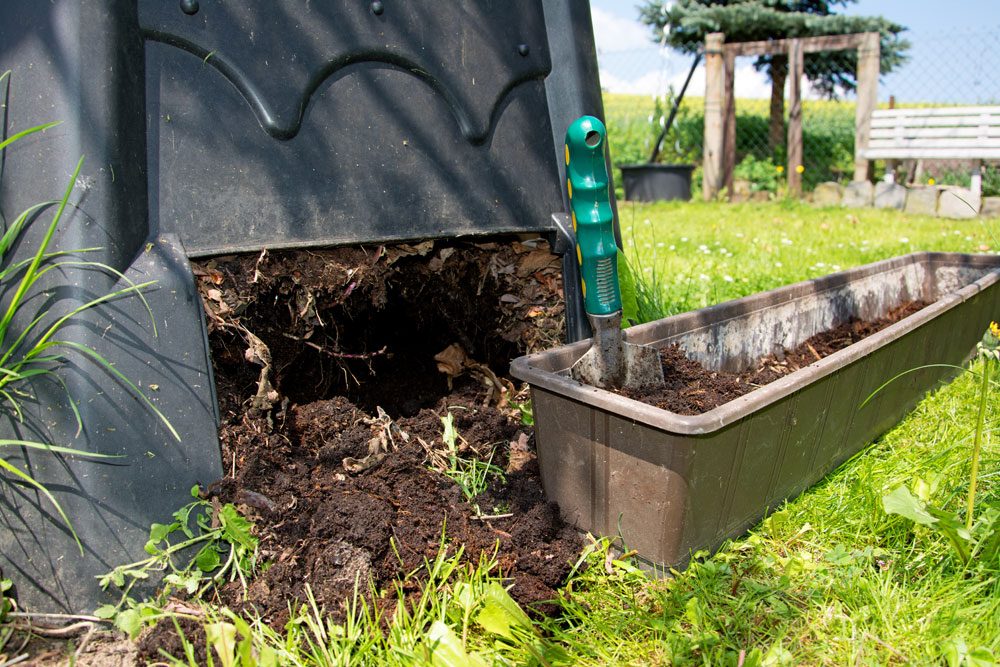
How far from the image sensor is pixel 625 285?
203cm

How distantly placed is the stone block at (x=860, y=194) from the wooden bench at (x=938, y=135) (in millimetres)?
202

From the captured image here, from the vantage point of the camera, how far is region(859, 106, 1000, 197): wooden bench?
6848mm

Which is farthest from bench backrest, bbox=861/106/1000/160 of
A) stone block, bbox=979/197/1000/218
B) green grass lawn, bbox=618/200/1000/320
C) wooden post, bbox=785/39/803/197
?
green grass lawn, bbox=618/200/1000/320

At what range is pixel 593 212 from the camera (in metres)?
1.49

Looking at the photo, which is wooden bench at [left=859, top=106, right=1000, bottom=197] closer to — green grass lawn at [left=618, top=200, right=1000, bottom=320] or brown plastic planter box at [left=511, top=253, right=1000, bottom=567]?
green grass lawn at [left=618, top=200, right=1000, bottom=320]

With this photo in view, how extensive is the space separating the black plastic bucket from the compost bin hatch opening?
235 inches

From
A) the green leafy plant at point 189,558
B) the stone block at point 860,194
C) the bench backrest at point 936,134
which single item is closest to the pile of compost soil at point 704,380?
the green leafy plant at point 189,558

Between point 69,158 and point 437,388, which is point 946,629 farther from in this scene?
point 69,158

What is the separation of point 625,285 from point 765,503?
694 millimetres

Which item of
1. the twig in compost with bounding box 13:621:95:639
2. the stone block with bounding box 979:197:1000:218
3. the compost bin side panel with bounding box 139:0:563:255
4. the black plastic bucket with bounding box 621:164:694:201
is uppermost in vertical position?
the compost bin side panel with bounding box 139:0:563:255

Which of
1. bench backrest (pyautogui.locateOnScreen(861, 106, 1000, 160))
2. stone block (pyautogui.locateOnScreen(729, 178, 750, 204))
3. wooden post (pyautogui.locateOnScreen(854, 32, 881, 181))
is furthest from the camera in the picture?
stone block (pyautogui.locateOnScreen(729, 178, 750, 204))

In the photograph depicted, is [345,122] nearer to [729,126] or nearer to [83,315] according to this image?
[83,315]

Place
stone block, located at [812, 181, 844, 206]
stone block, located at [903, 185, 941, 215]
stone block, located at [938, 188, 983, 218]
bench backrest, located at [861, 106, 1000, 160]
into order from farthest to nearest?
stone block, located at [812, 181, 844, 206] < bench backrest, located at [861, 106, 1000, 160] < stone block, located at [903, 185, 941, 215] < stone block, located at [938, 188, 983, 218]

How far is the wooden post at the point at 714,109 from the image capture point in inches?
307
